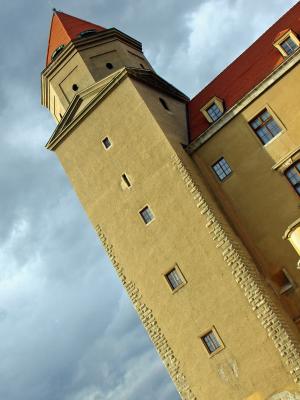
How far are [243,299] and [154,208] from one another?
20.2 feet

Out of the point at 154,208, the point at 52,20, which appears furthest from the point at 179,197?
the point at 52,20

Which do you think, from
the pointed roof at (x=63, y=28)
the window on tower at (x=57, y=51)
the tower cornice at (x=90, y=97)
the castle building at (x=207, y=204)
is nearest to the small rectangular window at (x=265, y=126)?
the castle building at (x=207, y=204)

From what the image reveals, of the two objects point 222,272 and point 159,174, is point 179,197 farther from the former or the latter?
point 222,272

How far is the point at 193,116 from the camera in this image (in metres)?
28.9

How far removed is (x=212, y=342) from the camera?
22359mm

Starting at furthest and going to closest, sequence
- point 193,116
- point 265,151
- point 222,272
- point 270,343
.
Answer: point 193,116 < point 265,151 < point 222,272 < point 270,343

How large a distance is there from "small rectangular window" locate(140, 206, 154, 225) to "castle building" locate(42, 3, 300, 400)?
75 millimetres

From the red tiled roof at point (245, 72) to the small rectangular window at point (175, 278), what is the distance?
24.3 feet

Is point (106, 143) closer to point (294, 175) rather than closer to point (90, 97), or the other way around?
point (90, 97)

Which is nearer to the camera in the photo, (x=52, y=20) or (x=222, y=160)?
(x=222, y=160)

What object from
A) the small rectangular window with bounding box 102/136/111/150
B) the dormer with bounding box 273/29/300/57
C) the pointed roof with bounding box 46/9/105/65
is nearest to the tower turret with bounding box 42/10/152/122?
the pointed roof with bounding box 46/9/105/65

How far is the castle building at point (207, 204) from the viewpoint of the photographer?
21.7 meters

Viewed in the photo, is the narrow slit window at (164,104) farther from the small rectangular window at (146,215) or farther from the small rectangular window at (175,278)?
the small rectangular window at (175,278)

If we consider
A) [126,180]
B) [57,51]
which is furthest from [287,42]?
[57,51]
